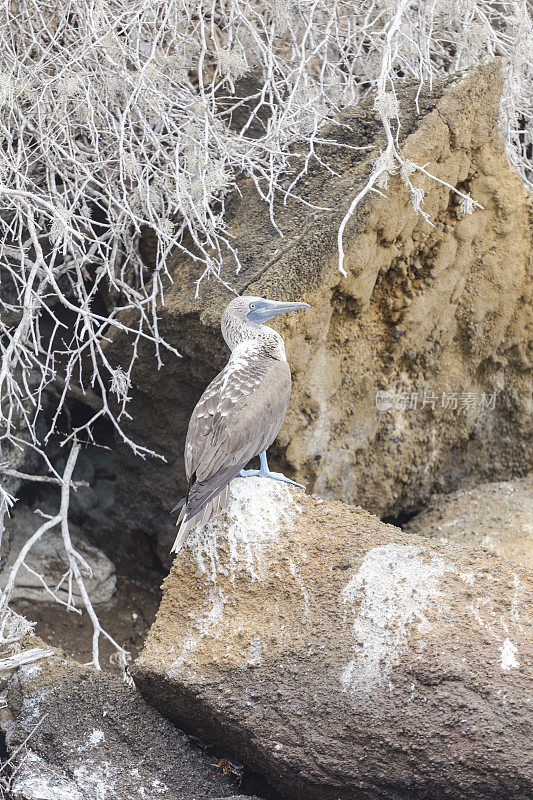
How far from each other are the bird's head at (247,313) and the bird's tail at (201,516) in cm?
65

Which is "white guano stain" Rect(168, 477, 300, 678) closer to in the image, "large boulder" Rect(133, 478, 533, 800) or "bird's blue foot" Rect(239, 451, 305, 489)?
"large boulder" Rect(133, 478, 533, 800)

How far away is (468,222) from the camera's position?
403cm

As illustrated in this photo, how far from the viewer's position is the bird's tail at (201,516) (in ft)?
9.76

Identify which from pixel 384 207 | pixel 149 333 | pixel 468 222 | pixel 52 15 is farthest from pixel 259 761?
pixel 52 15

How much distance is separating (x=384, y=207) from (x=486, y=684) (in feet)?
6.65

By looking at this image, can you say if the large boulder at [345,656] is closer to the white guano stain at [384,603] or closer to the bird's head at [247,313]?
the white guano stain at [384,603]

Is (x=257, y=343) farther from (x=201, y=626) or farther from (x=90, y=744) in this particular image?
(x=90, y=744)

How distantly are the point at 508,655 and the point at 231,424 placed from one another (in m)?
1.21

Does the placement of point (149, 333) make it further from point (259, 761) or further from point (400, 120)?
point (259, 761)

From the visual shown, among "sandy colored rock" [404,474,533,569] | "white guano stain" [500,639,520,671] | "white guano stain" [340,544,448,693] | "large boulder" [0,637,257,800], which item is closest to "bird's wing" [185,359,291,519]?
"white guano stain" [340,544,448,693]

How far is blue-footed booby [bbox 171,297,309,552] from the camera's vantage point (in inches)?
118

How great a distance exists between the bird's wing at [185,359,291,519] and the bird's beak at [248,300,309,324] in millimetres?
181

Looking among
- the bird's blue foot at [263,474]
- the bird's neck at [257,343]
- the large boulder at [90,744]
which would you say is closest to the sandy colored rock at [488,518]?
the bird's blue foot at [263,474]

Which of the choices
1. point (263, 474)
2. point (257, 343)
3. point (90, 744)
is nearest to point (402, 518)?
point (263, 474)
